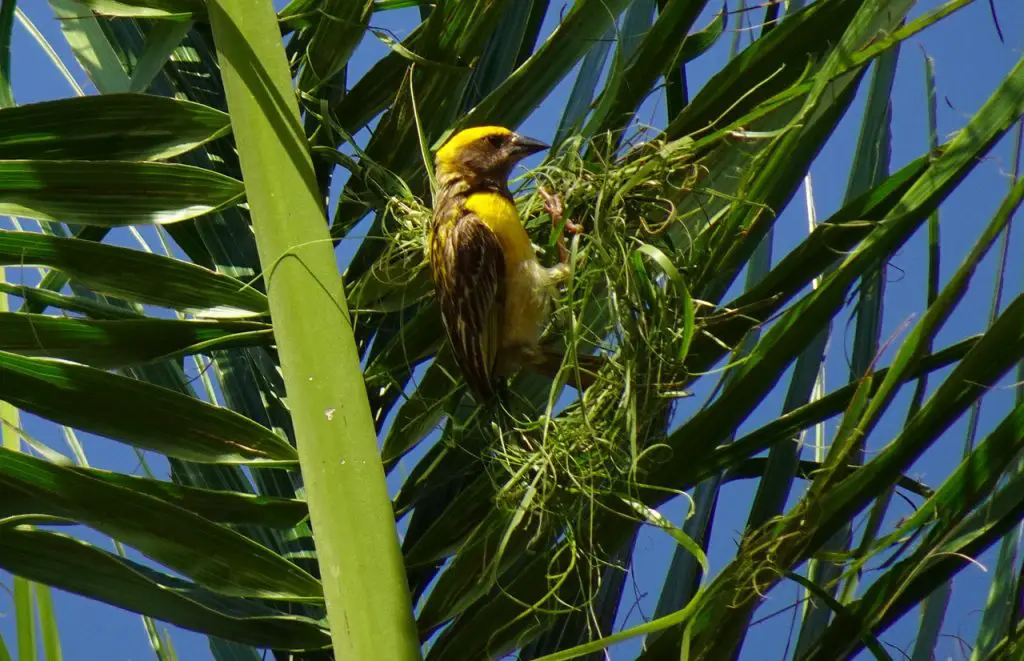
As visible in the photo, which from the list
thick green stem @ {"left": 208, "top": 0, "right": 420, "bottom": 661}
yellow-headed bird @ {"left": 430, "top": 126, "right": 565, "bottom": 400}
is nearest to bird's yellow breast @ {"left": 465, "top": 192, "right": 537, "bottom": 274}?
yellow-headed bird @ {"left": 430, "top": 126, "right": 565, "bottom": 400}

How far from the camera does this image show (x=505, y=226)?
1380mm

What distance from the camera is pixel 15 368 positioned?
1.08m

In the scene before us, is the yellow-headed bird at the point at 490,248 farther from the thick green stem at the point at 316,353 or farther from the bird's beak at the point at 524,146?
the thick green stem at the point at 316,353

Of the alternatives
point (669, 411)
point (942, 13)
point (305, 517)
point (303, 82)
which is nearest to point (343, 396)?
point (305, 517)

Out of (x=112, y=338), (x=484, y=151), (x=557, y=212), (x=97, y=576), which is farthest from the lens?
(x=484, y=151)

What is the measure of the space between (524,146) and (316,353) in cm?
46

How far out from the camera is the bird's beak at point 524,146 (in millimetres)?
1401

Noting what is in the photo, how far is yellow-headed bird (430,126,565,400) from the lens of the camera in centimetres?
130

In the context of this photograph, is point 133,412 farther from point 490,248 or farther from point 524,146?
point 524,146

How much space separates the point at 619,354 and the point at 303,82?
0.50m

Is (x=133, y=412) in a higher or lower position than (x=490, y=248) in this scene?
lower

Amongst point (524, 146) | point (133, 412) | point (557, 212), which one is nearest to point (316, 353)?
point (133, 412)

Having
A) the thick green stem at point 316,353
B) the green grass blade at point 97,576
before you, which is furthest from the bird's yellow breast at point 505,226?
the green grass blade at point 97,576

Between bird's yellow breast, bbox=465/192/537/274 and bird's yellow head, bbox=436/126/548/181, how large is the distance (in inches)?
1.2
